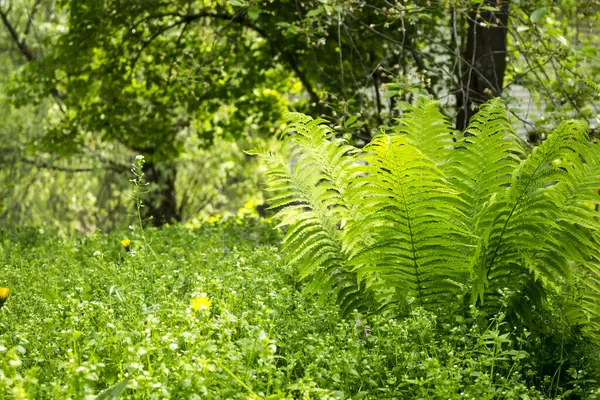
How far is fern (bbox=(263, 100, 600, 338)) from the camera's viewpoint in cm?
354

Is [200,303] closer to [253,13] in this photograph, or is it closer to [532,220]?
[532,220]

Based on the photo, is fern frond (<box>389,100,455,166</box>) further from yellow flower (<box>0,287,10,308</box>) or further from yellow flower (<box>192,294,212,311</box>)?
yellow flower (<box>0,287,10,308</box>)

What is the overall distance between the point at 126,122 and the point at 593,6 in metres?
5.29

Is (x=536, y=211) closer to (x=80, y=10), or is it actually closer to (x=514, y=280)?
(x=514, y=280)

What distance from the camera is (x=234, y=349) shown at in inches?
114

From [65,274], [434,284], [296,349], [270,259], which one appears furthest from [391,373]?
[65,274]

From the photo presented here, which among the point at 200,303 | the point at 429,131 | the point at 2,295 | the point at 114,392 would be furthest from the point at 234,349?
the point at 429,131

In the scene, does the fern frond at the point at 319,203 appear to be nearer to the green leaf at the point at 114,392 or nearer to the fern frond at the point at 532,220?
the fern frond at the point at 532,220

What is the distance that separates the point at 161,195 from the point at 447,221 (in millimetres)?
9694

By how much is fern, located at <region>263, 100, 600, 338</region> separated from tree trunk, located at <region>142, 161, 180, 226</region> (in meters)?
9.08

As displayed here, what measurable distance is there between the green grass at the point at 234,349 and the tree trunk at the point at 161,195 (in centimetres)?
835

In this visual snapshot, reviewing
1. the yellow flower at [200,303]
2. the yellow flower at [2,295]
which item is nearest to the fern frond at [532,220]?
the yellow flower at [200,303]

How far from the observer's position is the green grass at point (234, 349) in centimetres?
254

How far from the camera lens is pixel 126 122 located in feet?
31.0
